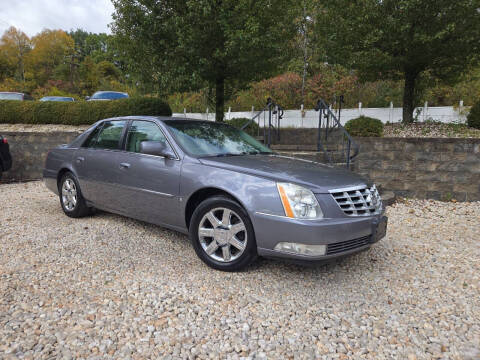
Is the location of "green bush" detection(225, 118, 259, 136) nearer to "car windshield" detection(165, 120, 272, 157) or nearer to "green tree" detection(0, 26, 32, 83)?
"car windshield" detection(165, 120, 272, 157)

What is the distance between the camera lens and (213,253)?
11.2 ft

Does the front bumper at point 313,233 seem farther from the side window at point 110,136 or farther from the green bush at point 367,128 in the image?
the green bush at point 367,128

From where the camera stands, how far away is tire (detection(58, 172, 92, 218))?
16.3ft

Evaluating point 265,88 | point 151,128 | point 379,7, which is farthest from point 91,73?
point 151,128

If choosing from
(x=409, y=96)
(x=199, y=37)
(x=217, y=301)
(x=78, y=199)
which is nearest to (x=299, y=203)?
(x=217, y=301)

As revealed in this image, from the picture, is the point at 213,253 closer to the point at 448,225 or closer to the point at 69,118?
the point at 448,225

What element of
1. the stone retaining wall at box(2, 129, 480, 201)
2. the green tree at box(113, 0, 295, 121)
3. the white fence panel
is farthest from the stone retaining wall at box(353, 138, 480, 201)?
the white fence panel

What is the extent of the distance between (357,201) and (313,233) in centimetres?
64

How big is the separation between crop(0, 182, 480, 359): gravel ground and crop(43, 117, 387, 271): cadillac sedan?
0.39 metres

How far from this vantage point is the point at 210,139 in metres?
4.09

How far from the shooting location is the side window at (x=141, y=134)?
4078 millimetres

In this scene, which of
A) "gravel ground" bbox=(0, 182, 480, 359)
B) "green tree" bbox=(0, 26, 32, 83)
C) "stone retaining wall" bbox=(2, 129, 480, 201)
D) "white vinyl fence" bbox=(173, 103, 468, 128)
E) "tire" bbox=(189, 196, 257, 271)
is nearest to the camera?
"gravel ground" bbox=(0, 182, 480, 359)

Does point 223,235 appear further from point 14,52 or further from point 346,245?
point 14,52

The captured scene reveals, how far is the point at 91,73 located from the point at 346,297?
128 feet
